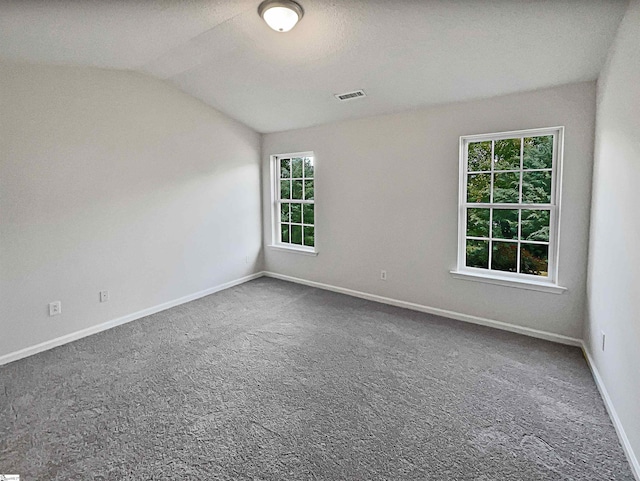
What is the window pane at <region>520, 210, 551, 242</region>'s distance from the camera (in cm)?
324

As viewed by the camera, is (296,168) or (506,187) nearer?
(506,187)

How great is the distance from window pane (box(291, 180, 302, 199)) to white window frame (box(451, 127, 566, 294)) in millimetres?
2316

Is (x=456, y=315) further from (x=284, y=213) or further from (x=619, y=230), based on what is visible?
(x=284, y=213)

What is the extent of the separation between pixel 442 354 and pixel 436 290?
1.04 m

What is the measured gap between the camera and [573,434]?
196 centimetres

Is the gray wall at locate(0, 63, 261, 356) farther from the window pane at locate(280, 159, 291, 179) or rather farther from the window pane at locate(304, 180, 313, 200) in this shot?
the window pane at locate(304, 180, 313, 200)

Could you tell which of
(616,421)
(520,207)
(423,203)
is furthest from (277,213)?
(616,421)

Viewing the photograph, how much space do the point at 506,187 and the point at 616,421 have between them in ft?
6.92

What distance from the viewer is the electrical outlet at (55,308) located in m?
3.14

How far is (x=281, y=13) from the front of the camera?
7.79ft

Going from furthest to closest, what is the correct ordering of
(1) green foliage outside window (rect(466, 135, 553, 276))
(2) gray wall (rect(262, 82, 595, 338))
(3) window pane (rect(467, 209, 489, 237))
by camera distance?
(3) window pane (rect(467, 209, 489, 237)) → (1) green foliage outside window (rect(466, 135, 553, 276)) → (2) gray wall (rect(262, 82, 595, 338))

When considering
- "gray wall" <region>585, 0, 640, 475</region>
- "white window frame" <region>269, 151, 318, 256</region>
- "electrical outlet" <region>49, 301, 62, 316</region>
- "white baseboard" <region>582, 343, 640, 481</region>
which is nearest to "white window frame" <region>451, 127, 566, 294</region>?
"gray wall" <region>585, 0, 640, 475</region>

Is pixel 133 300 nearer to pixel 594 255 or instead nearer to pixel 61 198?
pixel 61 198

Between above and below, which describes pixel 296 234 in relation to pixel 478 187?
below
